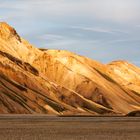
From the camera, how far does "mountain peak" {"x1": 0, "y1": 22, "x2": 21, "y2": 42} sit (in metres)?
191

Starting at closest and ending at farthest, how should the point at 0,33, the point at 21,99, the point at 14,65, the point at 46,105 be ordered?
the point at 21,99 → the point at 46,105 → the point at 14,65 → the point at 0,33

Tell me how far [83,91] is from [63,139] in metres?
169

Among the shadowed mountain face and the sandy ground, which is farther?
the shadowed mountain face

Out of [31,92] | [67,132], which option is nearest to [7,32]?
[31,92]

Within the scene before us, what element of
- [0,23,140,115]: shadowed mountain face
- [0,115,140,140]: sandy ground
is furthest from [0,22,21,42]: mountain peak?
[0,115,140,140]: sandy ground

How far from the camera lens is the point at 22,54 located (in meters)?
195

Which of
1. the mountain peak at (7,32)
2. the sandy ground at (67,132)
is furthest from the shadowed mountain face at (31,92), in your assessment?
the sandy ground at (67,132)

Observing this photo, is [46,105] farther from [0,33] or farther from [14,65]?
[0,33]

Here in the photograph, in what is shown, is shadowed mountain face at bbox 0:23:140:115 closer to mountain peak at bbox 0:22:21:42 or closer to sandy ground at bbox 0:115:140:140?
mountain peak at bbox 0:22:21:42

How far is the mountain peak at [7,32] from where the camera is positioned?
191375 millimetres

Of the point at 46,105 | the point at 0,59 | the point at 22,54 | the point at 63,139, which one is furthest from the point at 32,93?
the point at 63,139

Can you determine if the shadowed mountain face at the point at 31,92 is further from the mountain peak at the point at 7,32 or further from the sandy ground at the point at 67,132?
the sandy ground at the point at 67,132

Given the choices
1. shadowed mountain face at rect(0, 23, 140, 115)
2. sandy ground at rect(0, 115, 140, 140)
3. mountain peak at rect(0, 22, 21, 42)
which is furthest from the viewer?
mountain peak at rect(0, 22, 21, 42)

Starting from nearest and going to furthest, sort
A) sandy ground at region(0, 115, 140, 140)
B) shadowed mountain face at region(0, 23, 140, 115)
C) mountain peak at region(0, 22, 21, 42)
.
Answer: sandy ground at region(0, 115, 140, 140) < shadowed mountain face at region(0, 23, 140, 115) < mountain peak at region(0, 22, 21, 42)
